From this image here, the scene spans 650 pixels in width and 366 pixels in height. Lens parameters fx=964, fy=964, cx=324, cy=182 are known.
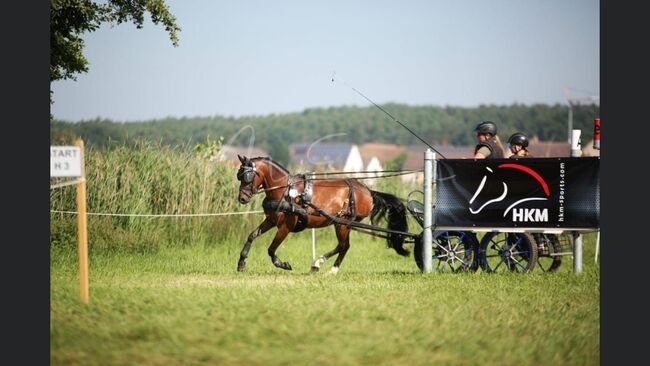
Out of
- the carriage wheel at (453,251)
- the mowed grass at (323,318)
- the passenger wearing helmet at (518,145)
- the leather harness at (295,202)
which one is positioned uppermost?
the passenger wearing helmet at (518,145)

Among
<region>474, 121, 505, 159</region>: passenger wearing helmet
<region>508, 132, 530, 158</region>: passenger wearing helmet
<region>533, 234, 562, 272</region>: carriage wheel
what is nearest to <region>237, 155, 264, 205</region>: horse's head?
<region>474, 121, 505, 159</region>: passenger wearing helmet

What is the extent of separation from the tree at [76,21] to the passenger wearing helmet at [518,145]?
617cm

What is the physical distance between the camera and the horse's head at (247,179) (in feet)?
44.5

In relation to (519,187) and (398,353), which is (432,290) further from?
(398,353)

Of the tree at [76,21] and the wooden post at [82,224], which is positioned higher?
the tree at [76,21]

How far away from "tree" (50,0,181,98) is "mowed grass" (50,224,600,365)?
11.2 feet

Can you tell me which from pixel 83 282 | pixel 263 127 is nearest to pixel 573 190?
pixel 83 282

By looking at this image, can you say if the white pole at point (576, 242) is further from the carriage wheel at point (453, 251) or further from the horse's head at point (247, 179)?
the horse's head at point (247, 179)

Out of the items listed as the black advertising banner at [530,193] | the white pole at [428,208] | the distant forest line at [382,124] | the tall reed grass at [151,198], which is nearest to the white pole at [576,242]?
the black advertising banner at [530,193]

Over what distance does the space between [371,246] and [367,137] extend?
307ft

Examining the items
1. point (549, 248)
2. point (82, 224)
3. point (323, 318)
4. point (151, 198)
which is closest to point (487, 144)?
point (549, 248)

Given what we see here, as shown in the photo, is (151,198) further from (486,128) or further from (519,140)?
(519,140)

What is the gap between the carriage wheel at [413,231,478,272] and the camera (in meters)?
13.8

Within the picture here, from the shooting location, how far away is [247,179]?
1356cm
